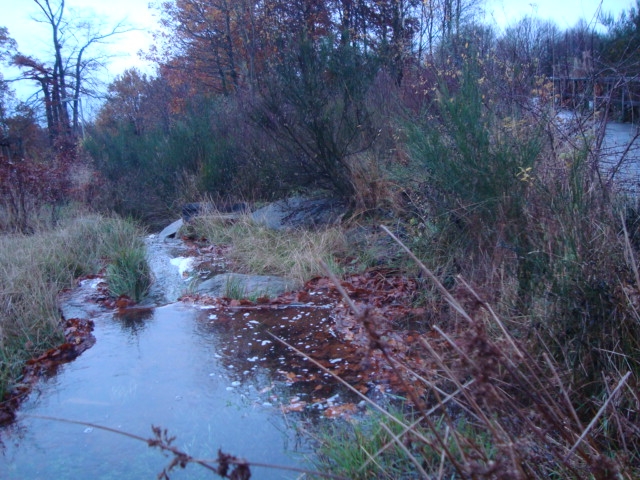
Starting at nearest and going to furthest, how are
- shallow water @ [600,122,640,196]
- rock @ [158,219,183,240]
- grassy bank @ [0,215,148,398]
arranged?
shallow water @ [600,122,640,196], grassy bank @ [0,215,148,398], rock @ [158,219,183,240]

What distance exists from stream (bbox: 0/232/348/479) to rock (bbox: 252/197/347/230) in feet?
10.5

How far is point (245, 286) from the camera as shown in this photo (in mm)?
6586

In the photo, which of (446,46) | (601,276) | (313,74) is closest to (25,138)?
(313,74)

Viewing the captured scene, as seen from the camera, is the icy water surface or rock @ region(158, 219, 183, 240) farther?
rock @ region(158, 219, 183, 240)

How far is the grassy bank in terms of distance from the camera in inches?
202

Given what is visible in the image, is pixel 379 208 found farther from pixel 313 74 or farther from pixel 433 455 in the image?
pixel 433 455

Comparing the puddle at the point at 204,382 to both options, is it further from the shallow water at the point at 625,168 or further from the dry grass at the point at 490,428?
the shallow water at the point at 625,168

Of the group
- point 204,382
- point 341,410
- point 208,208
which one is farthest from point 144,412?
point 208,208

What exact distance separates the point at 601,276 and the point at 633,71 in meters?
3.14

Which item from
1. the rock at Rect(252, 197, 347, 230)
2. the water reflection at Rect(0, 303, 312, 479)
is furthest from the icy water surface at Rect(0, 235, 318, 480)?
the rock at Rect(252, 197, 347, 230)

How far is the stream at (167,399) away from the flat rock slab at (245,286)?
450 millimetres

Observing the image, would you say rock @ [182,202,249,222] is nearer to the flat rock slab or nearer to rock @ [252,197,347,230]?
rock @ [252,197,347,230]

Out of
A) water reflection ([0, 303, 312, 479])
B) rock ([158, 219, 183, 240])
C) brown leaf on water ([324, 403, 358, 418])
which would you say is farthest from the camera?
rock ([158, 219, 183, 240])

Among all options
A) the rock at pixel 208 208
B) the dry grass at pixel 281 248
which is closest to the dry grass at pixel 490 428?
the dry grass at pixel 281 248
